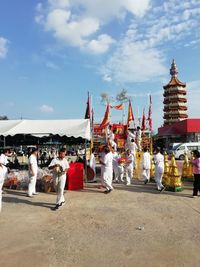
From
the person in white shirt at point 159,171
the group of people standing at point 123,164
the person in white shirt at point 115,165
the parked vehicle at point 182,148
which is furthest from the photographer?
the parked vehicle at point 182,148

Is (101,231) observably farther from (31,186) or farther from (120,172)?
(120,172)

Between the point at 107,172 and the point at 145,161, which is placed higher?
the point at 145,161

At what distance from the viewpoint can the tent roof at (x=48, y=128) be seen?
46.1 ft

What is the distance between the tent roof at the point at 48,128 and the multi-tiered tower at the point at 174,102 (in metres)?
52.1

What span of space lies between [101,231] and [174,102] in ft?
202

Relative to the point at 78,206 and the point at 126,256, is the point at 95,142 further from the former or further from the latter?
the point at 126,256

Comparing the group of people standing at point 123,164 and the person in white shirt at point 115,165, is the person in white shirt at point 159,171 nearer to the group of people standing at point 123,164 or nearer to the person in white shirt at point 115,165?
the group of people standing at point 123,164

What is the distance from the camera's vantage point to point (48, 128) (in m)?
14.8

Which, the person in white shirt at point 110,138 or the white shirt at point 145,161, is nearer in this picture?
the white shirt at point 145,161

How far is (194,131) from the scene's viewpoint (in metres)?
44.8

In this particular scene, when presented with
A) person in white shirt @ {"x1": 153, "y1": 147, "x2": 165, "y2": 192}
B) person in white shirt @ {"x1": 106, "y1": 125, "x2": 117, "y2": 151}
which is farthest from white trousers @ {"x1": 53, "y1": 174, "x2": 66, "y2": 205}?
person in white shirt @ {"x1": 106, "y1": 125, "x2": 117, "y2": 151}

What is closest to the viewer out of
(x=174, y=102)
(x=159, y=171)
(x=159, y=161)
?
(x=159, y=171)

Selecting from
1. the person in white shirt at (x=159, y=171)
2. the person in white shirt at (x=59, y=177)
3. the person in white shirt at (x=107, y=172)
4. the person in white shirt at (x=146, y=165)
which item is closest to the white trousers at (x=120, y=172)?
the person in white shirt at (x=146, y=165)

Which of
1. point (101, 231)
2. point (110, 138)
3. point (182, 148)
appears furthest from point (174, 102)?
point (101, 231)
